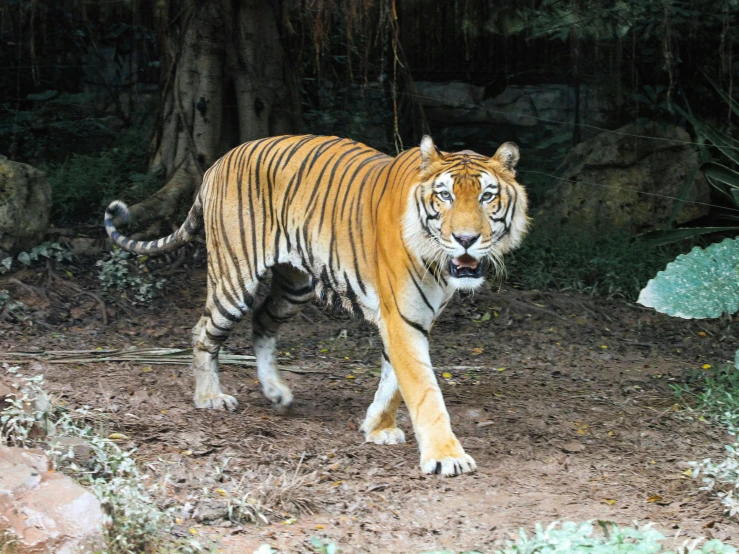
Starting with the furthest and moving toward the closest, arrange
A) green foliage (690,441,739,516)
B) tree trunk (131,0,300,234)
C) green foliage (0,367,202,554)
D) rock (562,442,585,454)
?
tree trunk (131,0,300,234)
rock (562,442,585,454)
green foliage (690,441,739,516)
green foliage (0,367,202,554)

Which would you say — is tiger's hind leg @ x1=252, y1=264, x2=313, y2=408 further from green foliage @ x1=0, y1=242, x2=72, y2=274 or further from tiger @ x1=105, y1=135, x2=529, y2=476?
green foliage @ x1=0, y1=242, x2=72, y2=274

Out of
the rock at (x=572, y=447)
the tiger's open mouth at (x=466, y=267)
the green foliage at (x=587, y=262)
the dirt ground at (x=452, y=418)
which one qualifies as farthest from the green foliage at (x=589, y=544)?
the green foliage at (x=587, y=262)

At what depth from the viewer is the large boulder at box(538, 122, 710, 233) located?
7785 mm

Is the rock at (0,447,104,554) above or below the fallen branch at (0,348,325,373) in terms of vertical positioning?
above

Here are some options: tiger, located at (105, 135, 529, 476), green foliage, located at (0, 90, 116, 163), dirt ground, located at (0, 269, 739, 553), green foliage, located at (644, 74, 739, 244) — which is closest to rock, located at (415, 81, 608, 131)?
green foliage, located at (644, 74, 739, 244)

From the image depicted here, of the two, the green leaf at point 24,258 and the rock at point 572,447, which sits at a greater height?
the green leaf at point 24,258

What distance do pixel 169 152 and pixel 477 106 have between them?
2970mm

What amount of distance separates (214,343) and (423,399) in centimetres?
148

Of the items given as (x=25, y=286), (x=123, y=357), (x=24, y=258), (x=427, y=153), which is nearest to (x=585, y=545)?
(x=427, y=153)

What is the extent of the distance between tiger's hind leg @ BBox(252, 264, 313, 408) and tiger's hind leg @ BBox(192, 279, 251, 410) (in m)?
0.21

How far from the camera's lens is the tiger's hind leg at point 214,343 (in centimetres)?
499

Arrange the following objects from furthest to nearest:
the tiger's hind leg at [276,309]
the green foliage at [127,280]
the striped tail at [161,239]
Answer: the green foliage at [127,280] < the striped tail at [161,239] < the tiger's hind leg at [276,309]

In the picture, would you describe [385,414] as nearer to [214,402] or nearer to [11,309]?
[214,402]

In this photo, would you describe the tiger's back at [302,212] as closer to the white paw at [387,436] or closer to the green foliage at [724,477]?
the white paw at [387,436]
